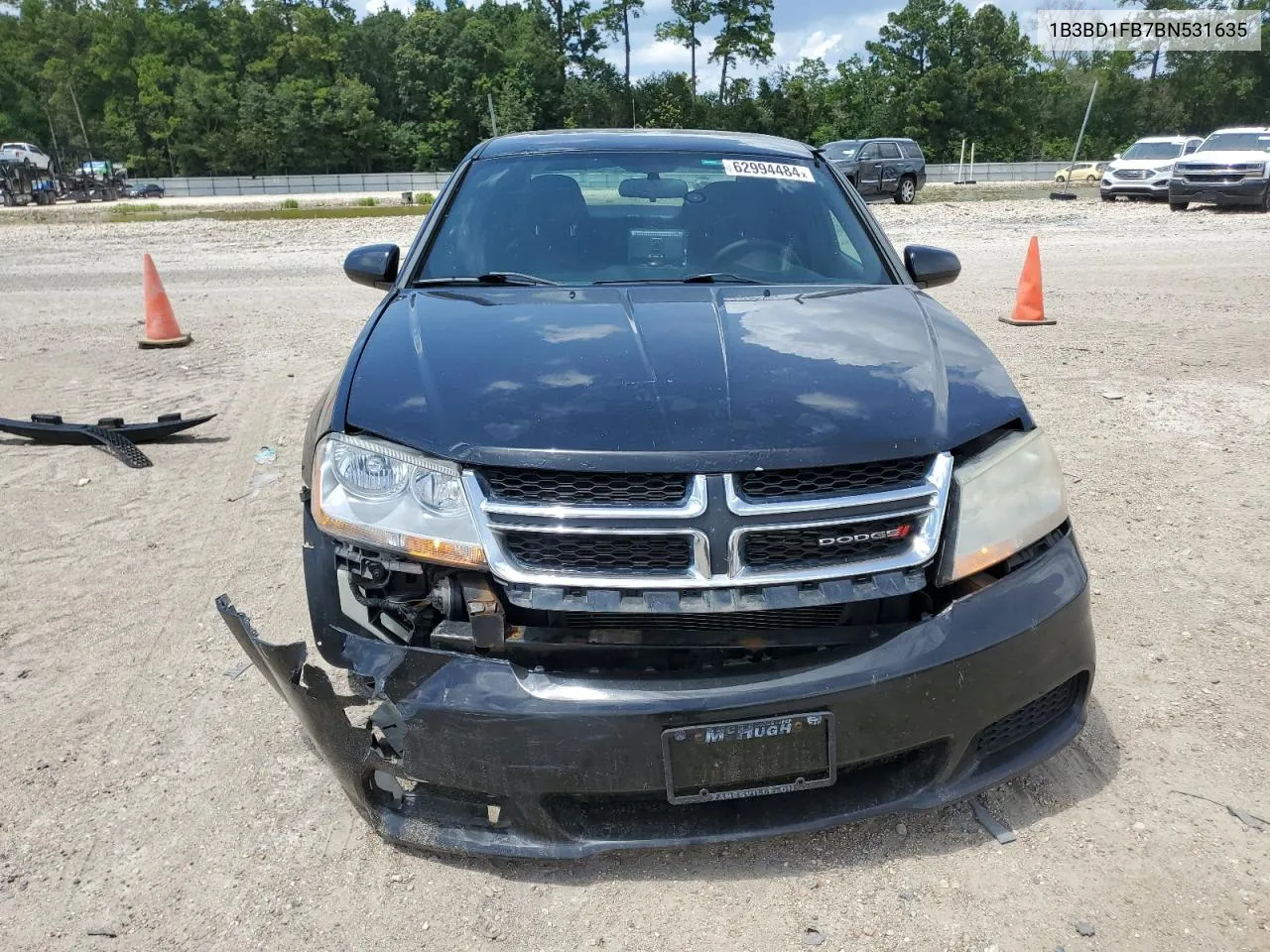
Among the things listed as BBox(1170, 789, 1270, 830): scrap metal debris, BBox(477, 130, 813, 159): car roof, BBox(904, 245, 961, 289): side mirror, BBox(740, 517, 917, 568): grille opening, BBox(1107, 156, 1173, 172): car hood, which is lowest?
BBox(1170, 789, 1270, 830): scrap metal debris

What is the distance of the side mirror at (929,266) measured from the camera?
3535mm

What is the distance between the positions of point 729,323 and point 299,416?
430 cm

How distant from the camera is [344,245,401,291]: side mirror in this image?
3572 millimetres

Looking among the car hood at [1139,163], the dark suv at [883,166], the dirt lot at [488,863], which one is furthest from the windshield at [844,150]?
the dirt lot at [488,863]

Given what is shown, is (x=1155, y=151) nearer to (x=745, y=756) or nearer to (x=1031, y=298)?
(x=1031, y=298)

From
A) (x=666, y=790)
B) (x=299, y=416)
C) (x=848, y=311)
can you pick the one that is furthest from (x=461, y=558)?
(x=299, y=416)

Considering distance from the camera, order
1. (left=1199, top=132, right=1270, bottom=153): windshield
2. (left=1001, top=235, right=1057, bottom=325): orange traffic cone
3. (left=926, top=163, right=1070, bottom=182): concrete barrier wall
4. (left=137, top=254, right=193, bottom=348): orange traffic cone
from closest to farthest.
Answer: (left=137, top=254, right=193, bottom=348): orange traffic cone → (left=1001, top=235, right=1057, bottom=325): orange traffic cone → (left=1199, top=132, right=1270, bottom=153): windshield → (left=926, top=163, right=1070, bottom=182): concrete barrier wall

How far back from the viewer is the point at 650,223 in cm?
341

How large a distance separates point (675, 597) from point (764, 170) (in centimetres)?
233

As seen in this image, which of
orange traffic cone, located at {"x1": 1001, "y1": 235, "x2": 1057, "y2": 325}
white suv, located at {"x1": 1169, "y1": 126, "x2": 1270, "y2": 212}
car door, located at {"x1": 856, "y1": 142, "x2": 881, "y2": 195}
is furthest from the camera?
car door, located at {"x1": 856, "y1": 142, "x2": 881, "y2": 195}

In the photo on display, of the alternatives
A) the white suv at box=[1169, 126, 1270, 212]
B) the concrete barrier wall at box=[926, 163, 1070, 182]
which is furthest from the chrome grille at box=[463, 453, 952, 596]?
the concrete barrier wall at box=[926, 163, 1070, 182]

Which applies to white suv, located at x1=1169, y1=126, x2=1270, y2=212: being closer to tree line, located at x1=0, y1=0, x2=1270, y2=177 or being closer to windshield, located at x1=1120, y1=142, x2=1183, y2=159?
windshield, located at x1=1120, y1=142, x2=1183, y2=159

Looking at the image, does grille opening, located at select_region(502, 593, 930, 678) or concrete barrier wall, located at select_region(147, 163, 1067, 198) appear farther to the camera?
concrete barrier wall, located at select_region(147, 163, 1067, 198)

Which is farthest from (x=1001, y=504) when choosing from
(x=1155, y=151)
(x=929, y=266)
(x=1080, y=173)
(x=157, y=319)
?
(x=1080, y=173)
